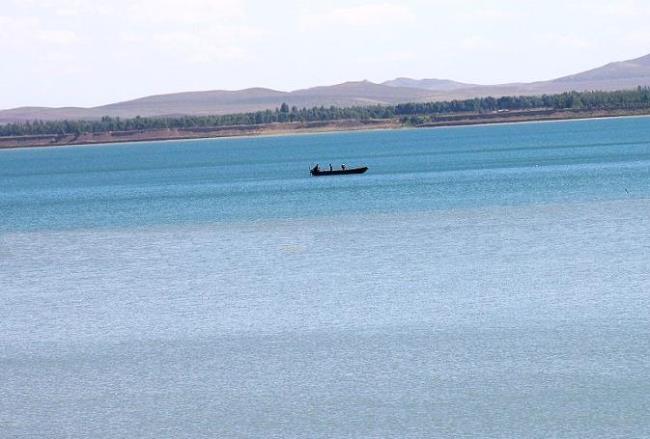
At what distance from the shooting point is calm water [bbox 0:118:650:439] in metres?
23.8

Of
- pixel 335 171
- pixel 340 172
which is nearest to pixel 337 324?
pixel 335 171

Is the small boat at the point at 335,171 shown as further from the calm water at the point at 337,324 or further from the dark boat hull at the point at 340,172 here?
the calm water at the point at 337,324

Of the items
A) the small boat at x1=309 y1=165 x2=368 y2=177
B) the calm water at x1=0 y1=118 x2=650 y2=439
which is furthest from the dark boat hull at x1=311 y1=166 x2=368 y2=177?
the calm water at x1=0 y1=118 x2=650 y2=439

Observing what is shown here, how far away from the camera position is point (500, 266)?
4072 centimetres

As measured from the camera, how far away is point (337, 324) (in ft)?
105

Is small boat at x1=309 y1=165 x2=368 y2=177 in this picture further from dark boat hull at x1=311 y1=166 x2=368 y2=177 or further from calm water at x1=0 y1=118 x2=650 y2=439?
calm water at x1=0 y1=118 x2=650 y2=439

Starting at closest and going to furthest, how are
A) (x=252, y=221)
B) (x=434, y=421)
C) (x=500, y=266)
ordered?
(x=434, y=421) → (x=500, y=266) → (x=252, y=221)

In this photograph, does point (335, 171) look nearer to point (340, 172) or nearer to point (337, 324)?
point (340, 172)

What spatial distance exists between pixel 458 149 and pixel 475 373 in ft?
436

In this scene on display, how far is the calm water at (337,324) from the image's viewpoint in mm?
23750

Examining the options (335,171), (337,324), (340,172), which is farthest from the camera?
(340,172)

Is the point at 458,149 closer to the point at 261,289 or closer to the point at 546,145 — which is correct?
the point at 546,145

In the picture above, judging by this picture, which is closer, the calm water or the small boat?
the calm water

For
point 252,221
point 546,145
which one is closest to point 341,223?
point 252,221
